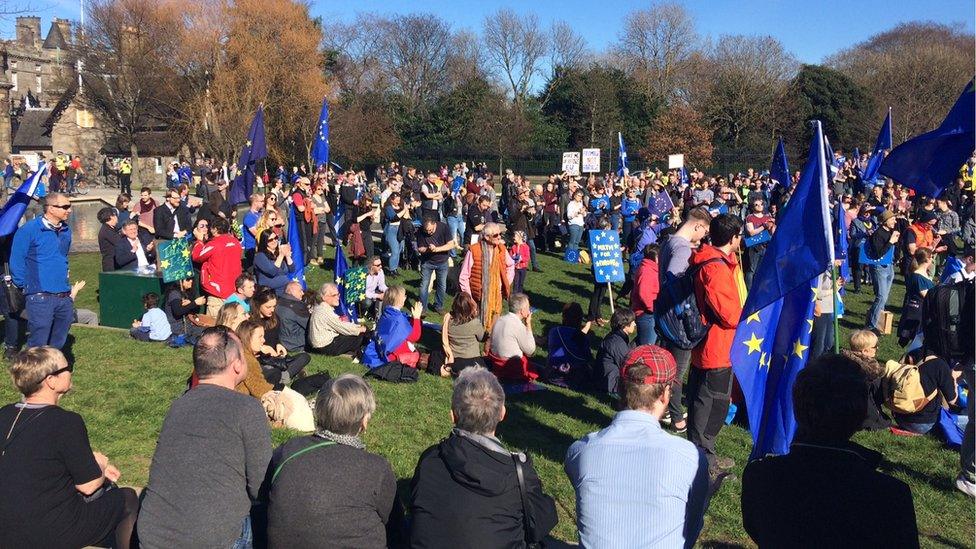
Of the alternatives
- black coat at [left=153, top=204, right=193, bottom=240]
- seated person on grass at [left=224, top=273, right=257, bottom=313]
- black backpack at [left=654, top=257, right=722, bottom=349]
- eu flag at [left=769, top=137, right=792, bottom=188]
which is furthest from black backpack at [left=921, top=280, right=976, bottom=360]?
black coat at [left=153, top=204, right=193, bottom=240]

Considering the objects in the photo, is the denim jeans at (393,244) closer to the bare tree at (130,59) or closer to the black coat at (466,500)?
the black coat at (466,500)

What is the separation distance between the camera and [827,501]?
2752mm

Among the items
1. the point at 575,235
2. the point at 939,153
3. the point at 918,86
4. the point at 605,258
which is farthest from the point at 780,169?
the point at 918,86

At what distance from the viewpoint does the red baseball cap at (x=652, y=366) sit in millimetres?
4043

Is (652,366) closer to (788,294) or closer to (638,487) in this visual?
(638,487)

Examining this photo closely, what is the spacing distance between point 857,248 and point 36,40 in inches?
3544

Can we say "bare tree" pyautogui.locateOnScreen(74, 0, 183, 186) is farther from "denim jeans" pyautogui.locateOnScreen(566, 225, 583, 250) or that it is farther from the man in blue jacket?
the man in blue jacket

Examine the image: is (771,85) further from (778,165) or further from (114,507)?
(114,507)

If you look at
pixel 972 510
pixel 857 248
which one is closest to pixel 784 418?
pixel 972 510

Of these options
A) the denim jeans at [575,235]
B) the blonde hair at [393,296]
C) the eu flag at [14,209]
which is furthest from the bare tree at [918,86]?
the eu flag at [14,209]

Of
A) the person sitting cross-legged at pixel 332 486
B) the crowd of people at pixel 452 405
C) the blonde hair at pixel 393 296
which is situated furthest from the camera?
the blonde hair at pixel 393 296

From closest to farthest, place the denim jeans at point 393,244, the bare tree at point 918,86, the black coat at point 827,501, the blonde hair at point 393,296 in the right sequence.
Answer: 1. the black coat at point 827,501
2. the blonde hair at point 393,296
3. the denim jeans at point 393,244
4. the bare tree at point 918,86

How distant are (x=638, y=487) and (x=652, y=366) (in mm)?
734

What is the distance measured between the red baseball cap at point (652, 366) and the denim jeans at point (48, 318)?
6.73 m
